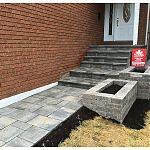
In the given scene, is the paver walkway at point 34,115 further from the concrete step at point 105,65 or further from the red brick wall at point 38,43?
the concrete step at point 105,65

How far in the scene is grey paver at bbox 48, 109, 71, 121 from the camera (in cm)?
310

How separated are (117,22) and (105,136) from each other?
6.76 metres

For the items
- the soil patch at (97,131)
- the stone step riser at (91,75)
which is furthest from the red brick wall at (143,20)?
the soil patch at (97,131)

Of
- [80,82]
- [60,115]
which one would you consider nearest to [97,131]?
[60,115]

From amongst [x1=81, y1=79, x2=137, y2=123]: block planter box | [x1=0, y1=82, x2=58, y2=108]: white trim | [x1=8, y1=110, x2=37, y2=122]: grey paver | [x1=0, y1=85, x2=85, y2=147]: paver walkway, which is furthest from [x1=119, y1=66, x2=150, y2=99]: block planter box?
[x1=8, y1=110, x2=37, y2=122]: grey paver

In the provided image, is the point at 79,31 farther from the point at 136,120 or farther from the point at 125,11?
the point at 136,120

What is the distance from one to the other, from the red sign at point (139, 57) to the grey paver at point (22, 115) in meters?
3.33

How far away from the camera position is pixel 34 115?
3.17 m

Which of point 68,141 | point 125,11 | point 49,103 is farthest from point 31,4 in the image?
point 125,11

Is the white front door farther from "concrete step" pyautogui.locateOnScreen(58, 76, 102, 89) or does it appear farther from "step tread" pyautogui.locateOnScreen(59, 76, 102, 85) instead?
"concrete step" pyautogui.locateOnScreen(58, 76, 102, 89)

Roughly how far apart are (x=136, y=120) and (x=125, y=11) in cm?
629

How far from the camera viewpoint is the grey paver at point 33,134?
2426 mm

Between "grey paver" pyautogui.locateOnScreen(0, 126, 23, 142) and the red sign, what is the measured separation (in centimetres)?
377

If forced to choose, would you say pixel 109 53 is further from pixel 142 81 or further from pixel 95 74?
pixel 142 81
